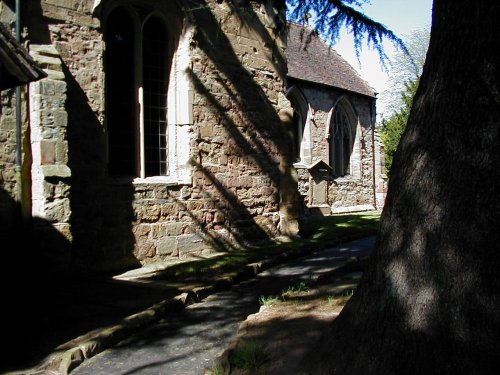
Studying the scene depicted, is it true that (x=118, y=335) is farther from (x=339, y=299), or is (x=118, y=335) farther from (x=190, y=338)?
(x=339, y=299)

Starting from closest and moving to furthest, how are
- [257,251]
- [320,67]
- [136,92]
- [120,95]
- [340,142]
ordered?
[120,95], [136,92], [257,251], [320,67], [340,142]

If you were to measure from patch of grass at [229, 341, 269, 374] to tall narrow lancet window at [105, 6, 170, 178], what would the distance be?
653 centimetres

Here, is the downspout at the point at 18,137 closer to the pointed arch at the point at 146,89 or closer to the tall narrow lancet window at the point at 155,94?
the pointed arch at the point at 146,89

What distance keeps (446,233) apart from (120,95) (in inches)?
325

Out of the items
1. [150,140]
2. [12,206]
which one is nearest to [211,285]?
[12,206]

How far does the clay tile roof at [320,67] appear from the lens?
72.3 feet

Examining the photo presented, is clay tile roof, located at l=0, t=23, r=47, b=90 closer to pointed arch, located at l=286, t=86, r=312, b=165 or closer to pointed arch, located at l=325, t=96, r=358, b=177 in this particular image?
pointed arch, located at l=286, t=86, r=312, b=165

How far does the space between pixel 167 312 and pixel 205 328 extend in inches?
34.2

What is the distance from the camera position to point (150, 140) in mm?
10805

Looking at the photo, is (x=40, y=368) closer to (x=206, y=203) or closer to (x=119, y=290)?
(x=119, y=290)

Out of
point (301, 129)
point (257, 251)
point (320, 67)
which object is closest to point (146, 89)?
point (257, 251)

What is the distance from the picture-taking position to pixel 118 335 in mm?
5590

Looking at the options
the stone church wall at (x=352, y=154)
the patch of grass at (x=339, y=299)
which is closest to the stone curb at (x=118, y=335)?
the patch of grass at (x=339, y=299)

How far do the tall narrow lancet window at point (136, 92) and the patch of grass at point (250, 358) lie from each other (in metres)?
6.53
